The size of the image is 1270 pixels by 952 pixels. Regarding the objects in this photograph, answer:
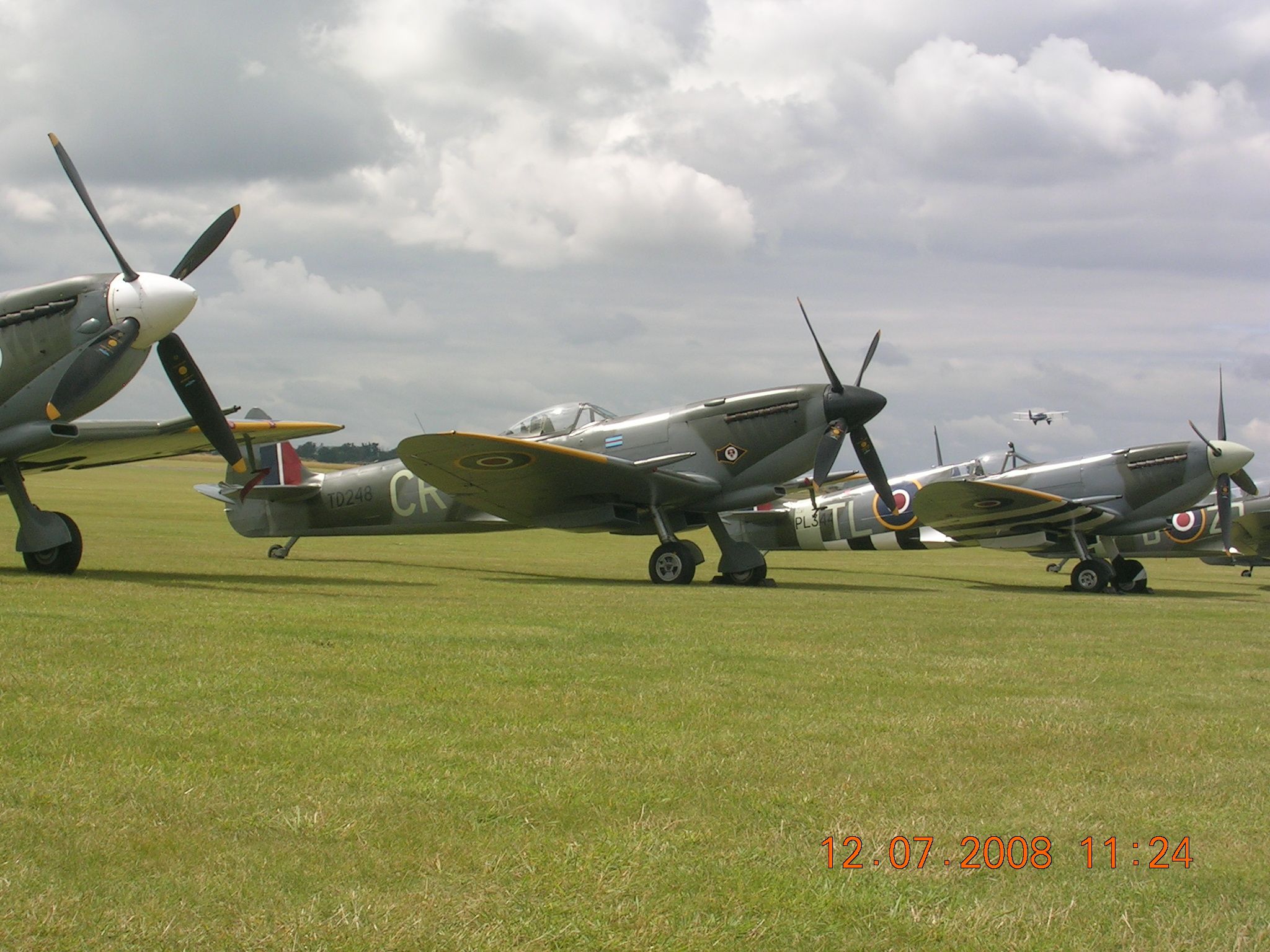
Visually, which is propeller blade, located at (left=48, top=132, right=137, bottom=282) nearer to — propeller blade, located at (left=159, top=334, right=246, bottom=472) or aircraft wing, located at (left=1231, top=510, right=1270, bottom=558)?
propeller blade, located at (left=159, top=334, right=246, bottom=472)

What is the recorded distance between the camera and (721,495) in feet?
57.3

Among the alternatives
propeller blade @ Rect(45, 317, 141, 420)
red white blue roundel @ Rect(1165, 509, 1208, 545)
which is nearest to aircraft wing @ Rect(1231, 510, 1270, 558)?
red white blue roundel @ Rect(1165, 509, 1208, 545)

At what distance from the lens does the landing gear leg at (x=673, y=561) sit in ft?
55.6

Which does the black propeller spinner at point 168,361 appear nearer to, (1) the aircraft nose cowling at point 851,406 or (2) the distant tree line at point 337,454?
(1) the aircraft nose cowling at point 851,406

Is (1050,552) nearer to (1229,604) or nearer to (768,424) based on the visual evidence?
(1229,604)

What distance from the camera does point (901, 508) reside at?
2373 cm

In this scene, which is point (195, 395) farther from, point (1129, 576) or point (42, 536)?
point (1129, 576)

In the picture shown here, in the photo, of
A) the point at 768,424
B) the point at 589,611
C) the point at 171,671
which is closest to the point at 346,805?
the point at 171,671

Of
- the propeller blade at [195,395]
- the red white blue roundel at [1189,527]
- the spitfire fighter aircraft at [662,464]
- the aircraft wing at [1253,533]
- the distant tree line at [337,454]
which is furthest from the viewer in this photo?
the distant tree line at [337,454]

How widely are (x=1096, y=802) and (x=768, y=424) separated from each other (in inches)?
511

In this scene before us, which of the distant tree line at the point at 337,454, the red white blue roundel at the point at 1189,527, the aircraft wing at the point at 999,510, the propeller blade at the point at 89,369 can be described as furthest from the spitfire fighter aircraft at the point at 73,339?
the distant tree line at the point at 337,454

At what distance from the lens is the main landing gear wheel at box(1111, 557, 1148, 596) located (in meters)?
20.4

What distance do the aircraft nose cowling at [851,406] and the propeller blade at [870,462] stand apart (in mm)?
267

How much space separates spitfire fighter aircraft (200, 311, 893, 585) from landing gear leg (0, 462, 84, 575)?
4.38 metres
